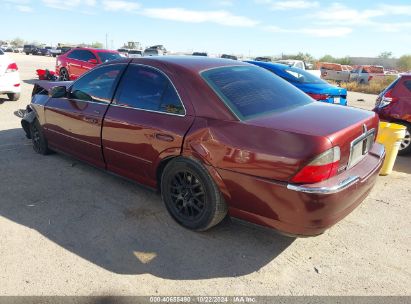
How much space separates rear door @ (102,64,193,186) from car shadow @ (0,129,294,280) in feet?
1.26

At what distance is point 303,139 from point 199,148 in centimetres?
93

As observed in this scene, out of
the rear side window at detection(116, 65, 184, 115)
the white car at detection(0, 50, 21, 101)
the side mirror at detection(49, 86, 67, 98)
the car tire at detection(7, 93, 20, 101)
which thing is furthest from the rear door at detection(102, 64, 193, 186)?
the car tire at detection(7, 93, 20, 101)

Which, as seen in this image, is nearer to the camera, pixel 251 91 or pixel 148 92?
pixel 251 91

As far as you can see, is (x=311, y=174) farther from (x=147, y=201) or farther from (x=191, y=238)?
(x=147, y=201)

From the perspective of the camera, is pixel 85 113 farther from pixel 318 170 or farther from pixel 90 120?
pixel 318 170

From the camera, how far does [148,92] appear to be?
3.76 m

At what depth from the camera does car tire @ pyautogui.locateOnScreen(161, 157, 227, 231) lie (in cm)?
318

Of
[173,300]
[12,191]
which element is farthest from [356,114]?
[12,191]

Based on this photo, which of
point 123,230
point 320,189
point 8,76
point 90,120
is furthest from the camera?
point 8,76

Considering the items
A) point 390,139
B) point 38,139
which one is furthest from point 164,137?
point 390,139

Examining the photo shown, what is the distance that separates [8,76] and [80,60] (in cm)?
449

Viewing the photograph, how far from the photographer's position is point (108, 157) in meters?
4.20

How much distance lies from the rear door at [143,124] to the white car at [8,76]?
22.3 feet

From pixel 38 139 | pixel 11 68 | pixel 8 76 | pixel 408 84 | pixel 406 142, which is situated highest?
pixel 408 84
